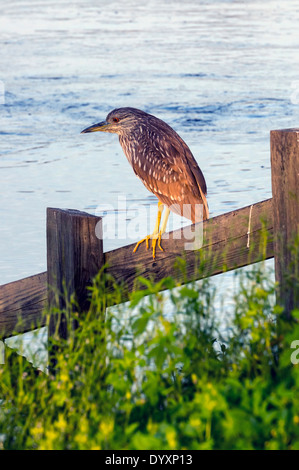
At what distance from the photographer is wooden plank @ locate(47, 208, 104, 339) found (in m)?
4.44

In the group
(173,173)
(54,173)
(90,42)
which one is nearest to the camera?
(173,173)

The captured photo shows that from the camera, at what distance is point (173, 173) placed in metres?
6.06

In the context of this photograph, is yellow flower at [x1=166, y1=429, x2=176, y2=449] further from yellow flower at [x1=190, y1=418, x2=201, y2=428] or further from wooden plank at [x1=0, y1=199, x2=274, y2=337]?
wooden plank at [x1=0, y1=199, x2=274, y2=337]

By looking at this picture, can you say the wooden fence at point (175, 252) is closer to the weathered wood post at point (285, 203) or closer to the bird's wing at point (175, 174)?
the weathered wood post at point (285, 203)

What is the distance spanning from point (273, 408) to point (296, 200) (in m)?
1.02

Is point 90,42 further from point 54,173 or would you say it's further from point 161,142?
point 161,142

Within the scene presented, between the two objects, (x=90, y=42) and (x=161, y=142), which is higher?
(x=90, y=42)

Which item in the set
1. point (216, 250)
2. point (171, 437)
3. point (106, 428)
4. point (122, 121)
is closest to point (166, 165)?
point (122, 121)

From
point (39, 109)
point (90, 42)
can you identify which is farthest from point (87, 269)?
point (90, 42)

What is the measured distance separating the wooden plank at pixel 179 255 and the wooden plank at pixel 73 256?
0.09 m

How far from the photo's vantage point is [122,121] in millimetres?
6414

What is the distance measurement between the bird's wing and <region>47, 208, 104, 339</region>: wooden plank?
1561 millimetres

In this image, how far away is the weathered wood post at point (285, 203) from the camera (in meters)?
3.87

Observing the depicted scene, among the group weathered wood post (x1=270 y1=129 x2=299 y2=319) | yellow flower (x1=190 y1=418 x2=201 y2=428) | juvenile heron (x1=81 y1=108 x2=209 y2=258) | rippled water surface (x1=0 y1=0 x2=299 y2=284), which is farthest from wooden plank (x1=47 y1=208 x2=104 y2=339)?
rippled water surface (x1=0 y1=0 x2=299 y2=284)
